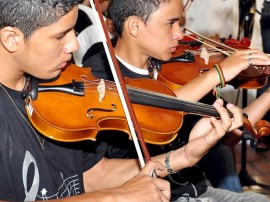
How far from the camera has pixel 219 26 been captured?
3.88 metres

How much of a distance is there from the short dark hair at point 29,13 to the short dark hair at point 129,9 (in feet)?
2.05

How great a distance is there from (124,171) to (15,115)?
0.41 meters

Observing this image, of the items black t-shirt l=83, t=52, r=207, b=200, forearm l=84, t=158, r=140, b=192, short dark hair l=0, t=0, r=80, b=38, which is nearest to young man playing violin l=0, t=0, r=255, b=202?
short dark hair l=0, t=0, r=80, b=38

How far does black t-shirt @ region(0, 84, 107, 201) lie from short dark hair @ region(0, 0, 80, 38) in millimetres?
172

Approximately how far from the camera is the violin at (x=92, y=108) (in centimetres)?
131

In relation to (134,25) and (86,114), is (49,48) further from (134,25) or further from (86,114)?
(134,25)

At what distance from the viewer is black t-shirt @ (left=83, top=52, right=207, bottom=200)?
1688 mm

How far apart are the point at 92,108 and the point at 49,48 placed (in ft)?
0.86

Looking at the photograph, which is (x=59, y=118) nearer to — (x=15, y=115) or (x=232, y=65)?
(x=15, y=115)

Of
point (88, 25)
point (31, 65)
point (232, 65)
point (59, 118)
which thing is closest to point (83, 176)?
point (59, 118)

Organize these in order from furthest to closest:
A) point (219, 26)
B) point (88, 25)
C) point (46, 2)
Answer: point (219, 26)
point (88, 25)
point (46, 2)

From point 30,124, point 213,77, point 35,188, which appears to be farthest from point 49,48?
point 213,77

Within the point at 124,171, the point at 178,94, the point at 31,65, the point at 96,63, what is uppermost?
the point at 31,65

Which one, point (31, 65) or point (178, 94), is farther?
point (178, 94)
